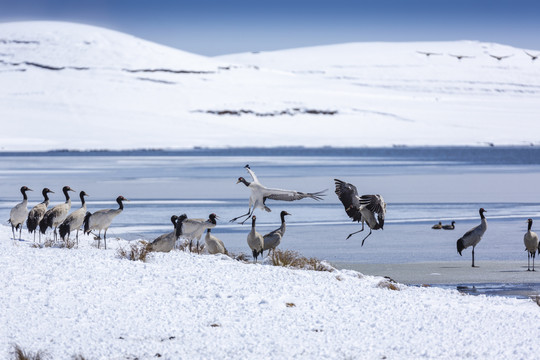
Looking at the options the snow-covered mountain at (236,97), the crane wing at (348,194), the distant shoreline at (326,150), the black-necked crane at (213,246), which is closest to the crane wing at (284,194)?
the crane wing at (348,194)

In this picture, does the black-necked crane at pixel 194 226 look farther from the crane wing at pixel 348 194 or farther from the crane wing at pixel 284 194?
the crane wing at pixel 348 194

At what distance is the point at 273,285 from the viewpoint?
8.90 metres

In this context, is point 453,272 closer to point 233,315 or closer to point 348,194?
point 348,194

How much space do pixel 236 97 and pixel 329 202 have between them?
2855 inches

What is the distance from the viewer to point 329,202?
78.1ft

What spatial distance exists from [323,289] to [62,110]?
78.7 m

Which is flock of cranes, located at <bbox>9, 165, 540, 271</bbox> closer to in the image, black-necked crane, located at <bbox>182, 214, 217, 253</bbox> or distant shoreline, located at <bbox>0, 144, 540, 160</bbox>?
black-necked crane, located at <bbox>182, 214, 217, 253</bbox>

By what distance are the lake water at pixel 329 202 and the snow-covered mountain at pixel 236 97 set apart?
111ft

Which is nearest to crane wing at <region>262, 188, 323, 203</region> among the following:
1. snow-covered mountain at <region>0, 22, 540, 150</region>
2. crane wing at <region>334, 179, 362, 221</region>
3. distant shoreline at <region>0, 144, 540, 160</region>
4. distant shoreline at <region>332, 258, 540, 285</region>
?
crane wing at <region>334, 179, 362, 221</region>

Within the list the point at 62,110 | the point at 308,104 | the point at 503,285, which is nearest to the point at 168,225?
the point at 503,285

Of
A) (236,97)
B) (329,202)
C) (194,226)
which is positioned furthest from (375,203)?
(236,97)

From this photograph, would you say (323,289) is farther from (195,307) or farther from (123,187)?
(123,187)

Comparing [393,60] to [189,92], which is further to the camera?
[393,60]

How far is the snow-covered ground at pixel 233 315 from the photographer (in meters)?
6.89
